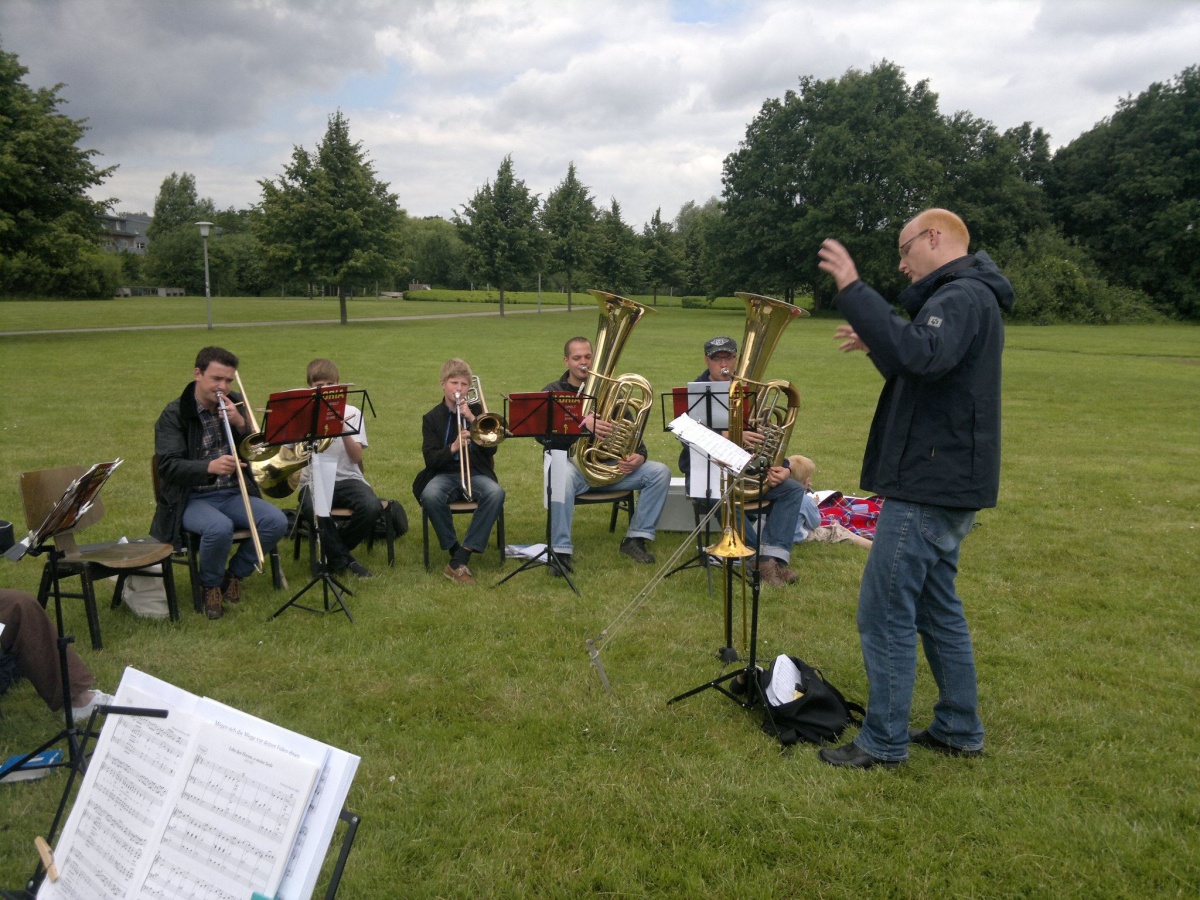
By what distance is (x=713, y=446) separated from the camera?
13.0 feet

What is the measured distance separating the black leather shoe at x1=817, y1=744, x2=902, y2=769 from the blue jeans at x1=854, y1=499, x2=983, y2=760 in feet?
0.10

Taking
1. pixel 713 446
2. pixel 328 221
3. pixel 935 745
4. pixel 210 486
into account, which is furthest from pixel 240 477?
pixel 328 221

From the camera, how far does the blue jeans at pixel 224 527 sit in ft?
17.5

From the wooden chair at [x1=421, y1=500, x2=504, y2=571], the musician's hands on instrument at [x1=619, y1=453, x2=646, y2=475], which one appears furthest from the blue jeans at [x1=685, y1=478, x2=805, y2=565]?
the wooden chair at [x1=421, y1=500, x2=504, y2=571]

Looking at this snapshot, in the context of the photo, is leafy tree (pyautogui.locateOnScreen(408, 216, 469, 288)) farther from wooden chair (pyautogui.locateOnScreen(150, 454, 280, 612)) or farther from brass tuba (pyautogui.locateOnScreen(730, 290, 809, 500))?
brass tuba (pyautogui.locateOnScreen(730, 290, 809, 500))

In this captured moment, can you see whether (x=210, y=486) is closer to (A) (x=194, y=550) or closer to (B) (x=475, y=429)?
(A) (x=194, y=550)

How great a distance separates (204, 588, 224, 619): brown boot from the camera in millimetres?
5391

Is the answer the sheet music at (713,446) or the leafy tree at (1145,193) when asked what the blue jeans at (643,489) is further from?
the leafy tree at (1145,193)

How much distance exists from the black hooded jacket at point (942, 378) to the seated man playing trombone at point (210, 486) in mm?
3829

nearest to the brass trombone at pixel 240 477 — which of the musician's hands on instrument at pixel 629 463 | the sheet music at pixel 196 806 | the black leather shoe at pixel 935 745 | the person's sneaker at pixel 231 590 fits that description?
the person's sneaker at pixel 231 590

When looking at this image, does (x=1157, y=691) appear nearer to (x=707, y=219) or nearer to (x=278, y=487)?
(x=278, y=487)

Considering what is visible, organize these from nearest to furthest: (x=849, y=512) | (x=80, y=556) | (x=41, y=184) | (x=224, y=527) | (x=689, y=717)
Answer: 1. (x=689, y=717)
2. (x=80, y=556)
3. (x=224, y=527)
4. (x=849, y=512)
5. (x=41, y=184)

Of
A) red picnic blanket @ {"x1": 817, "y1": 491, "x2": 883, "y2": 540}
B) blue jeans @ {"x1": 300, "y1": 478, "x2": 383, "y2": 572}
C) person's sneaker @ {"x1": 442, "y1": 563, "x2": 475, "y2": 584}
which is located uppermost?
blue jeans @ {"x1": 300, "y1": 478, "x2": 383, "y2": 572}

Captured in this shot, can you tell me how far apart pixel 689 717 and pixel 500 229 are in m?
36.8
